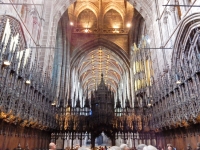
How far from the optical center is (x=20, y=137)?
764 cm

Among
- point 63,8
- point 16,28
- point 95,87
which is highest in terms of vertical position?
point 63,8

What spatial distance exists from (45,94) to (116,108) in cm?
521

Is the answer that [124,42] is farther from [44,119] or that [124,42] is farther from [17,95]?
[17,95]

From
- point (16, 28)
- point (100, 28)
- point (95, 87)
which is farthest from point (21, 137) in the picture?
point (100, 28)

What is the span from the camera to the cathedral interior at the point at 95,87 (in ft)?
22.7

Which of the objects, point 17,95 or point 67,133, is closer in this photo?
point 17,95

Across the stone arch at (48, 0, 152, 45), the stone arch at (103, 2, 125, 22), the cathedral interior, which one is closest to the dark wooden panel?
the cathedral interior

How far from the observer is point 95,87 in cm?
1439

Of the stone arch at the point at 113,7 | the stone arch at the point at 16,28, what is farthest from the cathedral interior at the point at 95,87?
the stone arch at the point at 113,7

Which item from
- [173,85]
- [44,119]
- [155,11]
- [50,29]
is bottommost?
[44,119]

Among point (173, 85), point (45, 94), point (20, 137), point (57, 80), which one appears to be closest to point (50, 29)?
point (45, 94)

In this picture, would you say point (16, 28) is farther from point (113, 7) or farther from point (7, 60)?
point (113, 7)

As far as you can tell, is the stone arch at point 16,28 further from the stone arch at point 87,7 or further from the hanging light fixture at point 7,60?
the stone arch at point 87,7

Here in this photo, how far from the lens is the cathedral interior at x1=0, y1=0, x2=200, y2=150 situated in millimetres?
6922
